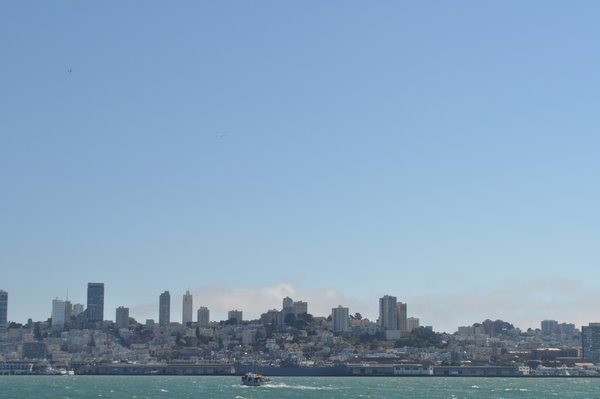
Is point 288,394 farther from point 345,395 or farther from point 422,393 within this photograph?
point 422,393

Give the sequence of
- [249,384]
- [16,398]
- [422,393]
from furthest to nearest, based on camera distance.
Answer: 1. [249,384]
2. [422,393]
3. [16,398]

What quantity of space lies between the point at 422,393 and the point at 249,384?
36.7m

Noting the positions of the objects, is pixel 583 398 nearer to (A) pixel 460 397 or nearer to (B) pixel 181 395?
(A) pixel 460 397

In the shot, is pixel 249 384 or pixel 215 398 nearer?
pixel 215 398

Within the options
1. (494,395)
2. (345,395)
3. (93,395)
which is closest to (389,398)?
(345,395)

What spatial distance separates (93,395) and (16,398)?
49.4ft

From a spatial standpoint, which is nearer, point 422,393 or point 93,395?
point 93,395

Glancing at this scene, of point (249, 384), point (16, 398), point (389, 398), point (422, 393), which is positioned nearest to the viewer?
point (16, 398)

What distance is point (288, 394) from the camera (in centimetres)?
14762

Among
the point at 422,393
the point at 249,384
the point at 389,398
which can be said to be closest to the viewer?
the point at 389,398

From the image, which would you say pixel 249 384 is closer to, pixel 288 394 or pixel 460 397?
pixel 288 394

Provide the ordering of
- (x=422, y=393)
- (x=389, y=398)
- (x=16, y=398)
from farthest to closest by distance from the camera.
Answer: (x=422, y=393), (x=389, y=398), (x=16, y=398)

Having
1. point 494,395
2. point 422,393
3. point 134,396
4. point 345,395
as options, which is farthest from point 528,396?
point 134,396

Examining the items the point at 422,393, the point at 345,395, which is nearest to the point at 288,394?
the point at 345,395
